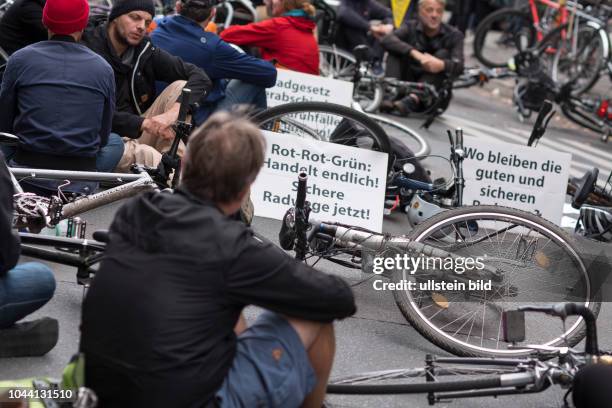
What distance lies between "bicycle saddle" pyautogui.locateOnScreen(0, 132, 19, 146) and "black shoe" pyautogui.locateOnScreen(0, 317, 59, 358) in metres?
1.22

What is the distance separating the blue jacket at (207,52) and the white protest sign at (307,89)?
15.6 inches

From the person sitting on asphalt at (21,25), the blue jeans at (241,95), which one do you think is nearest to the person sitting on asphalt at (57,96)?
the person sitting on asphalt at (21,25)

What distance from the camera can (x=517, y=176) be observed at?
610 cm

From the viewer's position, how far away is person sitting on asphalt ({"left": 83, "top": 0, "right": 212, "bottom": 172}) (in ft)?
21.0

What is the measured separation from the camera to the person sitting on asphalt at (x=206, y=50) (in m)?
7.43

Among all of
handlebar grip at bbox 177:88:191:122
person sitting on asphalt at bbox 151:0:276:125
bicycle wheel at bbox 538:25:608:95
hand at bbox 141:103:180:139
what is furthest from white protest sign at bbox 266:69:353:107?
bicycle wheel at bbox 538:25:608:95

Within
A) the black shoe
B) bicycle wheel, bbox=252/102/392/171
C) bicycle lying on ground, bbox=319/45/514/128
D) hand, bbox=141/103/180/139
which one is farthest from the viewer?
bicycle lying on ground, bbox=319/45/514/128

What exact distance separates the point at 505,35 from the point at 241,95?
26.3 feet

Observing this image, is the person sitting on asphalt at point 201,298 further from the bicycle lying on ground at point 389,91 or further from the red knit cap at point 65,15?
the bicycle lying on ground at point 389,91

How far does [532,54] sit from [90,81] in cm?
766

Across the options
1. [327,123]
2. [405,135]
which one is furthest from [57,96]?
[405,135]

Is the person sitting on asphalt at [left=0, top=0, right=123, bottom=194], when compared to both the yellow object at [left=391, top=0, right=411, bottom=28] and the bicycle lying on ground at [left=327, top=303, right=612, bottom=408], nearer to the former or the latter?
the bicycle lying on ground at [left=327, top=303, right=612, bottom=408]

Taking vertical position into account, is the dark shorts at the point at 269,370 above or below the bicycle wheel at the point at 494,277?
above

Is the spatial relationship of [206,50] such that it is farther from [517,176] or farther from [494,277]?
[494,277]
